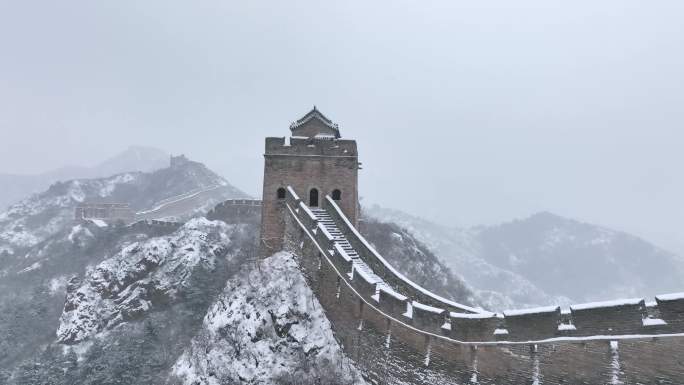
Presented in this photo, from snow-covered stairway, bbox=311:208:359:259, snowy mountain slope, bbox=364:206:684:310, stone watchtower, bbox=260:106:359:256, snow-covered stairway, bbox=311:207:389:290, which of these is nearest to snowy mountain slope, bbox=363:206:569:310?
snowy mountain slope, bbox=364:206:684:310

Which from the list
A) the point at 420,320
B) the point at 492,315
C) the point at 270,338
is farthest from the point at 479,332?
the point at 270,338

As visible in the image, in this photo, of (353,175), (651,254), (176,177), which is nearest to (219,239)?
(353,175)

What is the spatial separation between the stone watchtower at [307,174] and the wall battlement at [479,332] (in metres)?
3.97

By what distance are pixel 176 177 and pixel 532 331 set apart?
88962mm

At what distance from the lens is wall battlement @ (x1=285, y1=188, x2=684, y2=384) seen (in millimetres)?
9547

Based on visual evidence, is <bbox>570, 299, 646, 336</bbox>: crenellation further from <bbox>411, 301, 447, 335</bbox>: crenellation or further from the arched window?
the arched window

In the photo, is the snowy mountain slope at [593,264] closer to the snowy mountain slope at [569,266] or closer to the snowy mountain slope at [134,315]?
the snowy mountain slope at [569,266]

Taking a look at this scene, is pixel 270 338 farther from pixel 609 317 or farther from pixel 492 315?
pixel 609 317

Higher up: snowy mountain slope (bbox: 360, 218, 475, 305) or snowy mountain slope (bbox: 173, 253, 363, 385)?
snowy mountain slope (bbox: 360, 218, 475, 305)


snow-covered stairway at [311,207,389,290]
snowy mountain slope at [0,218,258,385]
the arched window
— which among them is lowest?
snowy mountain slope at [0,218,258,385]

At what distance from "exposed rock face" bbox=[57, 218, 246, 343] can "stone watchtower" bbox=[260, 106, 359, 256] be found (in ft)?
56.4

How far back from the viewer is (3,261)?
204ft

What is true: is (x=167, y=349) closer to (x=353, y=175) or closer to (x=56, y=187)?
(x=353, y=175)

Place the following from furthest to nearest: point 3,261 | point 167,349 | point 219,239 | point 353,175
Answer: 1. point 3,261
2. point 219,239
3. point 167,349
4. point 353,175
